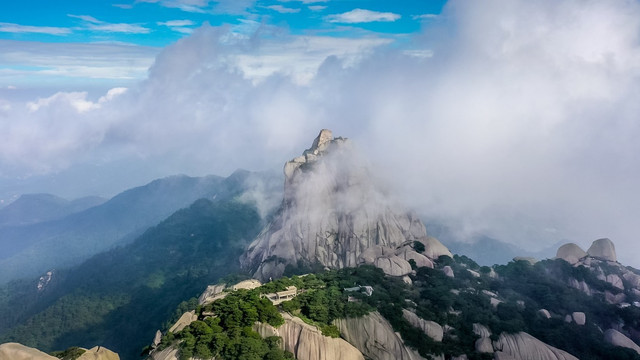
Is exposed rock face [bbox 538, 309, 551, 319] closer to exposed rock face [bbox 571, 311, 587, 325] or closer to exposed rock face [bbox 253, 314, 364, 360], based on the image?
exposed rock face [bbox 571, 311, 587, 325]

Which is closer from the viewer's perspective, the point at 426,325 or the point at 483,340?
the point at 483,340

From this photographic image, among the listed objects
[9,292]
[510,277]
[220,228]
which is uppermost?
[510,277]

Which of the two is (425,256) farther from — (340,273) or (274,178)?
(274,178)

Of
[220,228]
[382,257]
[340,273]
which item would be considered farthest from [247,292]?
[220,228]

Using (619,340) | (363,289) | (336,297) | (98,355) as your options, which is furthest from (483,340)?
(98,355)

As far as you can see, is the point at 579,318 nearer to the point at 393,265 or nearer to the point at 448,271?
the point at 448,271

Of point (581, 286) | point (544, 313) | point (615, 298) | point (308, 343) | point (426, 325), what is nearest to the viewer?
point (308, 343)

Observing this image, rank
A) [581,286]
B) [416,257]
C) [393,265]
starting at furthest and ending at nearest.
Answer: [416,257] → [581,286] → [393,265]
